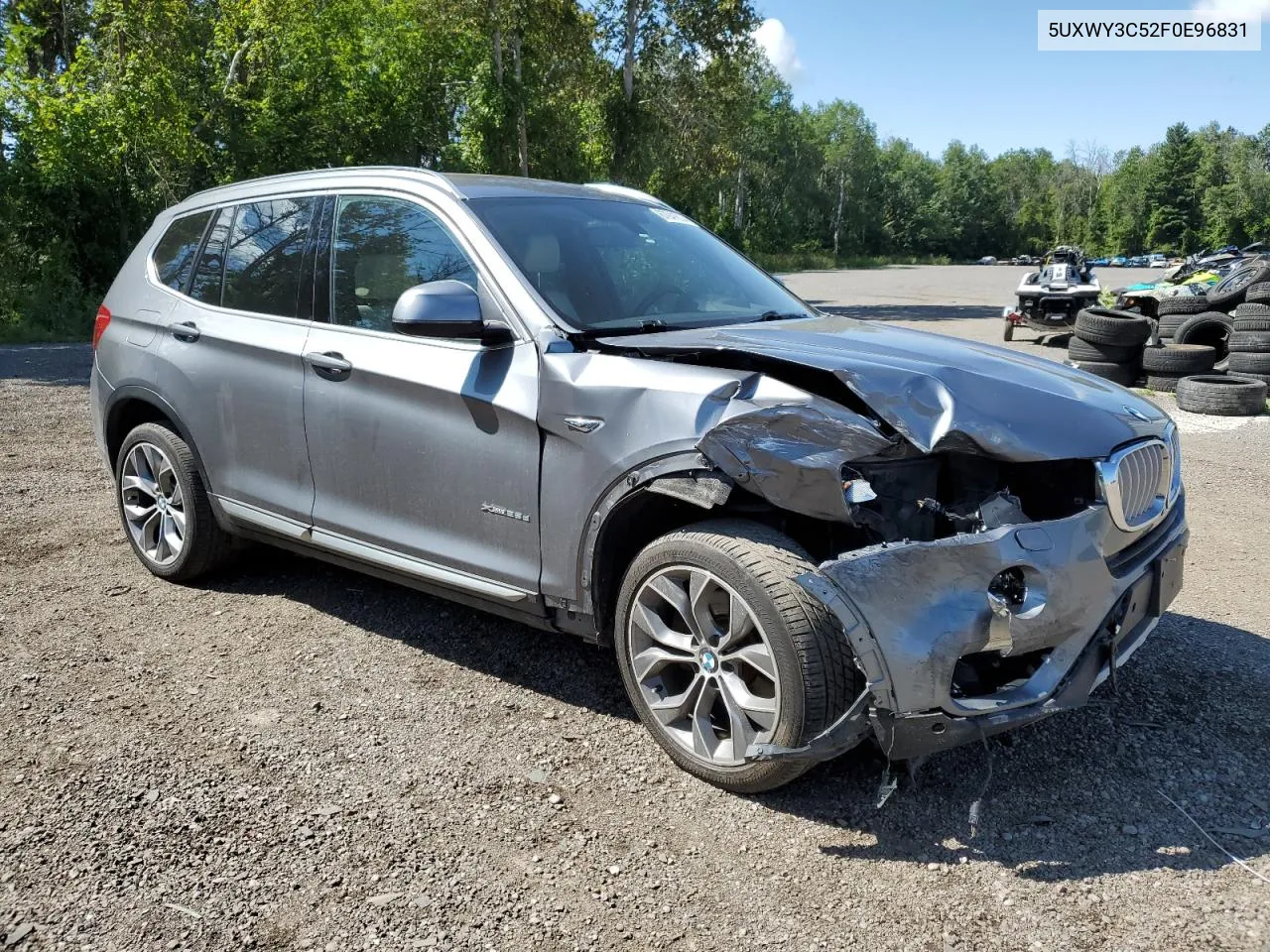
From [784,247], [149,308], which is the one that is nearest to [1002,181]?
[784,247]

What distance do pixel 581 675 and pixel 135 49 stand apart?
1995 cm

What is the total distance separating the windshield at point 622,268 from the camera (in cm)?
366

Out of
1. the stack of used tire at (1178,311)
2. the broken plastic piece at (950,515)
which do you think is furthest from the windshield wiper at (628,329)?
the stack of used tire at (1178,311)

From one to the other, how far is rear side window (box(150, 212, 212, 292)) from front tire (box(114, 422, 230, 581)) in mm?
741

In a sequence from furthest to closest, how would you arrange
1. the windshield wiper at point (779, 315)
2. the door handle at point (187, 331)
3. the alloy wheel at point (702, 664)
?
the door handle at point (187, 331), the windshield wiper at point (779, 315), the alloy wheel at point (702, 664)

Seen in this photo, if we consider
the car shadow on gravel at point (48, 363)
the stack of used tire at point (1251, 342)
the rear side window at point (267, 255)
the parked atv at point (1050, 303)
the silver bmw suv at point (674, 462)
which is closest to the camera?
the silver bmw suv at point (674, 462)

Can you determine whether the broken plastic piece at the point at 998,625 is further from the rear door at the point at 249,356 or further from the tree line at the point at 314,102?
the tree line at the point at 314,102

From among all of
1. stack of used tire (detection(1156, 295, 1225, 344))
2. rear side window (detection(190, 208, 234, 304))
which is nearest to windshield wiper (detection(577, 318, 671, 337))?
rear side window (detection(190, 208, 234, 304))

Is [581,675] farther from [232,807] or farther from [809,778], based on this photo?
[232,807]

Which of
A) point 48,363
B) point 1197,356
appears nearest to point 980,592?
point 1197,356

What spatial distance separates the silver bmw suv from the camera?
9.02ft

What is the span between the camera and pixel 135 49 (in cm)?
1909

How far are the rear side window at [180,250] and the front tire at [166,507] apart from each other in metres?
0.74

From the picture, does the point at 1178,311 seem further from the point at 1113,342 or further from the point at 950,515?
the point at 950,515
